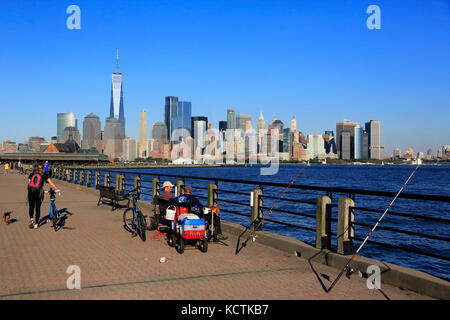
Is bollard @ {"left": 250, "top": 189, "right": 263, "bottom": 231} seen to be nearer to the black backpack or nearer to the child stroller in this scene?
the child stroller

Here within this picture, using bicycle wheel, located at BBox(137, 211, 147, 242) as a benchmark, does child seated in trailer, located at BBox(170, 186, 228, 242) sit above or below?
above

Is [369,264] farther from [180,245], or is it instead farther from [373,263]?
[180,245]

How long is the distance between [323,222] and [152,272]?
3.38 m

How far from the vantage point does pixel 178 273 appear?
6863 mm

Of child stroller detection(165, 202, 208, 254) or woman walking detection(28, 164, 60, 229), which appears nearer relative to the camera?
child stroller detection(165, 202, 208, 254)

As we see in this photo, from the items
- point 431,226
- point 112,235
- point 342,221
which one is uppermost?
point 342,221

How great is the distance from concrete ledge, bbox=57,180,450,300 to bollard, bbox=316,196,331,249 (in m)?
0.20

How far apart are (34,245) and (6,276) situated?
9.03ft

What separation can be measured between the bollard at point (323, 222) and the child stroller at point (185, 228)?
224 centimetres

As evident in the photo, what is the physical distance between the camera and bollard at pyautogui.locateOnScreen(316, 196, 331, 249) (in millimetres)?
8117

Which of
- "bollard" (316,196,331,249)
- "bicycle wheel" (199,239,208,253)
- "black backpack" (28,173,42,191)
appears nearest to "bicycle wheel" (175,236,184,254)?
"bicycle wheel" (199,239,208,253)
